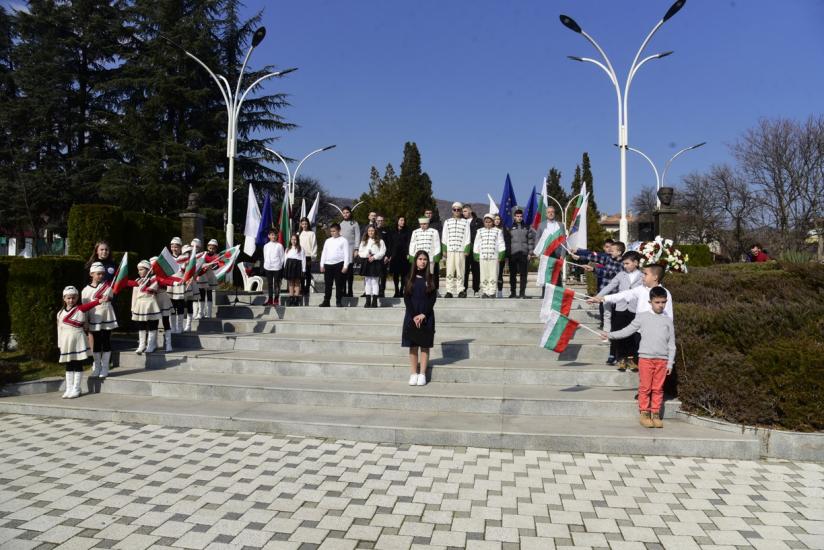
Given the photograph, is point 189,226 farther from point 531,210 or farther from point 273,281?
point 531,210

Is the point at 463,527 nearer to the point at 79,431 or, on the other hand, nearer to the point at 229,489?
the point at 229,489

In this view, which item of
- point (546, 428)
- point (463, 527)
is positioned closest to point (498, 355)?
point (546, 428)

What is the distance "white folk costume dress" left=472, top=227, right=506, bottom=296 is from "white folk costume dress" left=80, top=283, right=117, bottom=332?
6.82m

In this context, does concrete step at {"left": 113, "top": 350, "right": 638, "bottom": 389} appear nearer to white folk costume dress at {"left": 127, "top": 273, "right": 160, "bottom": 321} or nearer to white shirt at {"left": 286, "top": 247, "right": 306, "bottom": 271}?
white folk costume dress at {"left": 127, "top": 273, "right": 160, "bottom": 321}

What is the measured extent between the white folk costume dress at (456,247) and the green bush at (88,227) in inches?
285

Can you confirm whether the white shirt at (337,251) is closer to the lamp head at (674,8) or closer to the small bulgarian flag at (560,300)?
the small bulgarian flag at (560,300)

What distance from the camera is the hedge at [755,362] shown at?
19.9ft

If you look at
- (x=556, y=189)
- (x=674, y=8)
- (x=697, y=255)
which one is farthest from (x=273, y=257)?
(x=556, y=189)

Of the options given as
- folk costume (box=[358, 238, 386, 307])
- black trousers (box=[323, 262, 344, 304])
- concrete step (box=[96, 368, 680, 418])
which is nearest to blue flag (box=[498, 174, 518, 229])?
folk costume (box=[358, 238, 386, 307])

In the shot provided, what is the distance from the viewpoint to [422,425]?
6559 millimetres

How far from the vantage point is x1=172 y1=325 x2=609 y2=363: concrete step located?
8.81 m

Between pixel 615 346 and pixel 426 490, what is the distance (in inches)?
174

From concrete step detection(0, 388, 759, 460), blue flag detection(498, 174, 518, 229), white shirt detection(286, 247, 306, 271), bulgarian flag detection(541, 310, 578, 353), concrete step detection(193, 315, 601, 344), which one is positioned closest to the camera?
concrete step detection(0, 388, 759, 460)

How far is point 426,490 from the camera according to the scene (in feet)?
16.6
